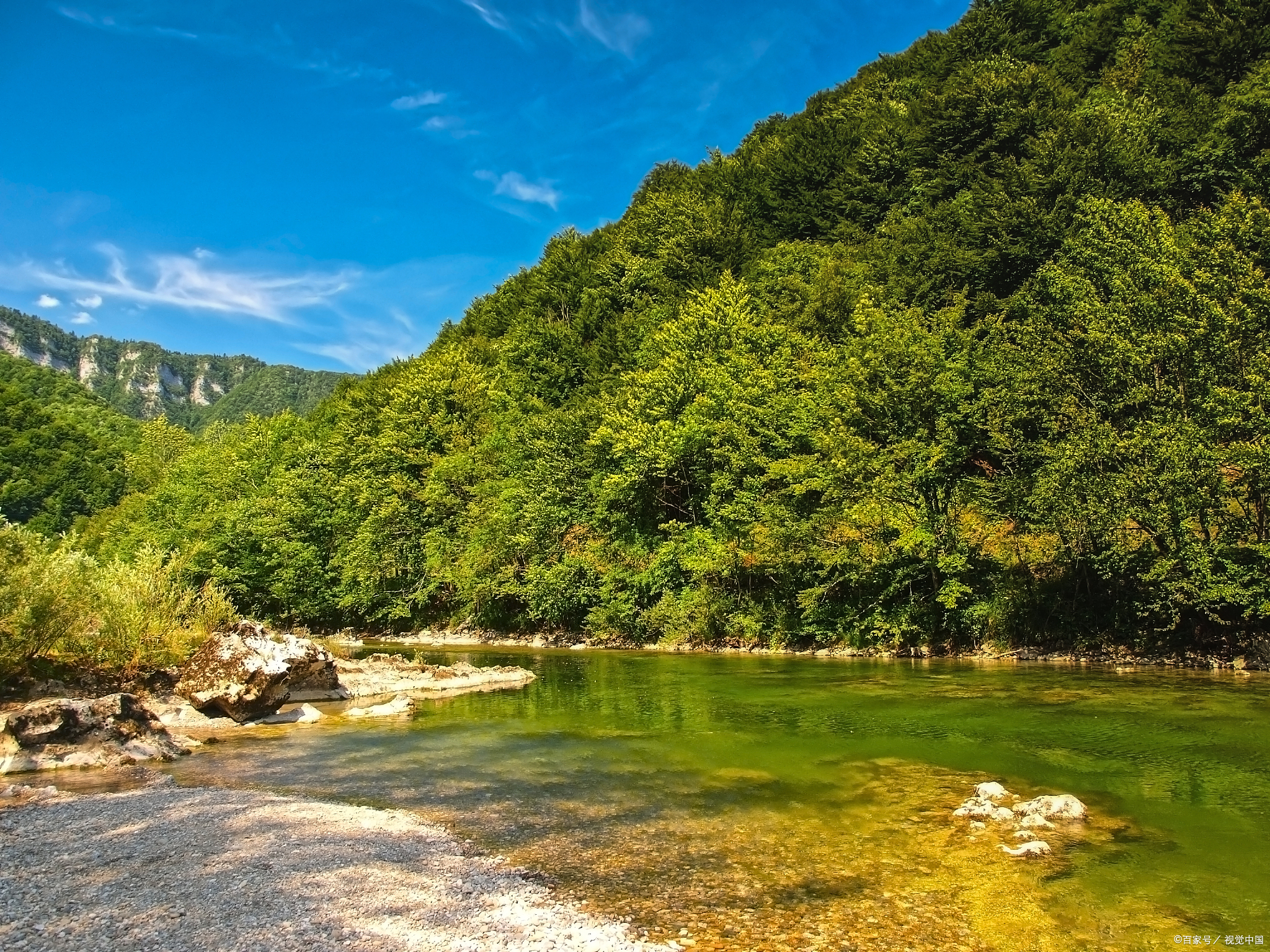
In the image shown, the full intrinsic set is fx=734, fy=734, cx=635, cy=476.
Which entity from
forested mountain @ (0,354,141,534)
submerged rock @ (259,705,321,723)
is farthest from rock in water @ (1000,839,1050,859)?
forested mountain @ (0,354,141,534)

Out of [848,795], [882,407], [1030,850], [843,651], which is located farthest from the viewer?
[843,651]

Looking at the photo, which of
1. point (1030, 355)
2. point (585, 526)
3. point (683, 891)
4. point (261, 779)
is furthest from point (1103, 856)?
point (585, 526)

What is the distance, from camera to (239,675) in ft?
59.9

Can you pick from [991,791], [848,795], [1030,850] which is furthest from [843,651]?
[1030,850]

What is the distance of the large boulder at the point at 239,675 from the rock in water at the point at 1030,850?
55.4 feet

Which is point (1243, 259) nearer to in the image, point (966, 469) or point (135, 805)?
point (966, 469)

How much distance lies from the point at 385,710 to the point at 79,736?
745 centimetres

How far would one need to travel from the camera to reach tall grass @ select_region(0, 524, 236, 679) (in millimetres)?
15820

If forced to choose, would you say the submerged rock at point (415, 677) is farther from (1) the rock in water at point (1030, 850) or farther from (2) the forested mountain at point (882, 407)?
(1) the rock in water at point (1030, 850)

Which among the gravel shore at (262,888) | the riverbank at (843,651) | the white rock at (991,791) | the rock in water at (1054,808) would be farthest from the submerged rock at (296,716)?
the riverbank at (843,651)

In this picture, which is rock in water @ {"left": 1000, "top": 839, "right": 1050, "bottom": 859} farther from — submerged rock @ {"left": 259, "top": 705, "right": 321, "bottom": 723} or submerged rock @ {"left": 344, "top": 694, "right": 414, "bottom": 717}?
submerged rock @ {"left": 259, "top": 705, "right": 321, "bottom": 723}

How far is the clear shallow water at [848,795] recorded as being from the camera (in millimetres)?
6996

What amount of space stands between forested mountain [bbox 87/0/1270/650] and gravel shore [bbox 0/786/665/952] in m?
23.3

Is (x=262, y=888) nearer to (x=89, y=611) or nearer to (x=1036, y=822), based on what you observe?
(x=1036, y=822)
